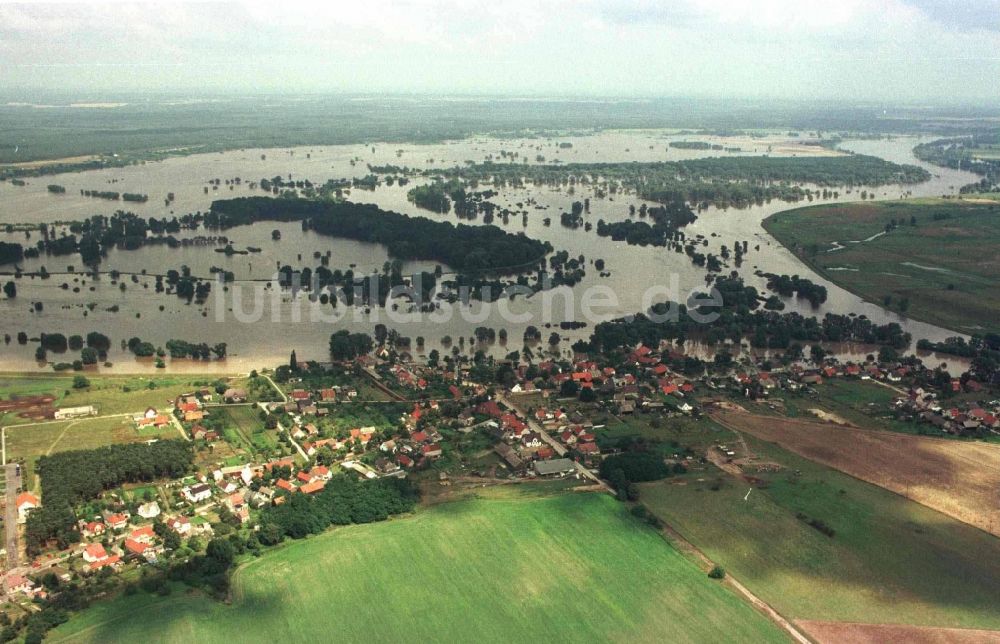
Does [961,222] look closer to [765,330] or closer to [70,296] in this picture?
[765,330]

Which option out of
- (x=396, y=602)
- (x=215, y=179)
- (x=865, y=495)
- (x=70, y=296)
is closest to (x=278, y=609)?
(x=396, y=602)

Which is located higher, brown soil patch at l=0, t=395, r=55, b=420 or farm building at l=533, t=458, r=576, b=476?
brown soil patch at l=0, t=395, r=55, b=420

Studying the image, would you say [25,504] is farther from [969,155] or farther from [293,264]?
[969,155]

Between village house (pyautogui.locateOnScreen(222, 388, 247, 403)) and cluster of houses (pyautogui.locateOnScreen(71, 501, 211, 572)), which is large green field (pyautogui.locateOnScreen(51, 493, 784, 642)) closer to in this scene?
cluster of houses (pyautogui.locateOnScreen(71, 501, 211, 572))

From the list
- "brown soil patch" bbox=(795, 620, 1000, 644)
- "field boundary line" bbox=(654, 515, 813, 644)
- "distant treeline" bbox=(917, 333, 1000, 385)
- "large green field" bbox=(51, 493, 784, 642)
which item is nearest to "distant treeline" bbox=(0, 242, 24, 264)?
"large green field" bbox=(51, 493, 784, 642)

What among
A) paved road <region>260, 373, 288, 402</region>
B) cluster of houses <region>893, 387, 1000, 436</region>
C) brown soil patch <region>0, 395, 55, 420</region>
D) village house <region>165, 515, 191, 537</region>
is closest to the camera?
village house <region>165, 515, 191, 537</region>
